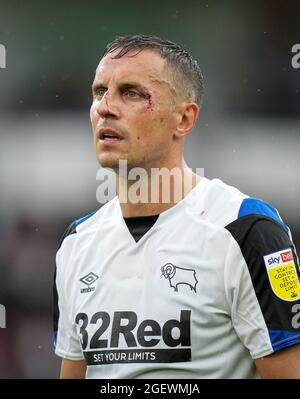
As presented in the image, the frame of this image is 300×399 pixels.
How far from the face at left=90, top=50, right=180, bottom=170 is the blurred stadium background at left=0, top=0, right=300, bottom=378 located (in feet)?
10.1

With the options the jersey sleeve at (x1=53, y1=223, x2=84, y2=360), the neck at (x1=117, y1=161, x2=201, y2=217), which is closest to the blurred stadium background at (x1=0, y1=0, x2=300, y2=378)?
the jersey sleeve at (x1=53, y1=223, x2=84, y2=360)

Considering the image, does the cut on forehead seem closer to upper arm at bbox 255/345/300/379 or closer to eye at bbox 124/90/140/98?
eye at bbox 124/90/140/98

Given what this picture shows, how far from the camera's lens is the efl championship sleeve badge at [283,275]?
2.30 metres

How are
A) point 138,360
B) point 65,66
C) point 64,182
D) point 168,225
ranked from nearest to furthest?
point 138,360 → point 168,225 → point 64,182 → point 65,66

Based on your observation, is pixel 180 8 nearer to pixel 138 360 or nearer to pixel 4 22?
pixel 4 22

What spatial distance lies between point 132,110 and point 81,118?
3.74m

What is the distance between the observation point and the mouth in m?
2.48

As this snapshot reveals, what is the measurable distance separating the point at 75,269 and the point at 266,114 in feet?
12.7

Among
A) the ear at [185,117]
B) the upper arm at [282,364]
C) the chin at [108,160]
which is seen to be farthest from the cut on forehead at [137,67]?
the upper arm at [282,364]

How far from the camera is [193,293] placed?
237 centimetres

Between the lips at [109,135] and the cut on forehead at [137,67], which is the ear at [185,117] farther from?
the lips at [109,135]

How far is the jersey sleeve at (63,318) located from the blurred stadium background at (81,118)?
8.25ft

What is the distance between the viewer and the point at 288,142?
241 inches

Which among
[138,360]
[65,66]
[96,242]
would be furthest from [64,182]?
[138,360]
